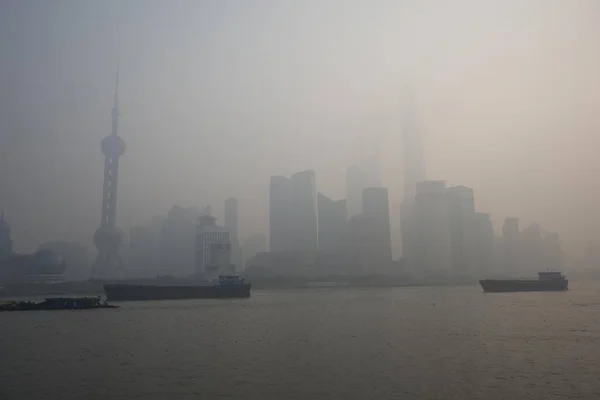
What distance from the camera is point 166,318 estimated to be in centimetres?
5047

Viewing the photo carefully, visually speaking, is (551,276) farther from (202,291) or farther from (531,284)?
(202,291)

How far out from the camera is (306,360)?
25.6 metres

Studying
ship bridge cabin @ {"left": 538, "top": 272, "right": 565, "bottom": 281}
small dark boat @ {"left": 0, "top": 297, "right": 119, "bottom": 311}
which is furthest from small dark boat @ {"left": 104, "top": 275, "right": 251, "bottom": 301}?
ship bridge cabin @ {"left": 538, "top": 272, "right": 565, "bottom": 281}

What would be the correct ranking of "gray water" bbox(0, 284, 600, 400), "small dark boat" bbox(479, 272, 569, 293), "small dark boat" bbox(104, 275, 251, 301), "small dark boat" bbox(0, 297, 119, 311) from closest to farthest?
"gray water" bbox(0, 284, 600, 400) → "small dark boat" bbox(0, 297, 119, 311) → "small dark boat" bbox(104, 275, 251, 301) → "small dark boat" bbox(479, 272, 569, 293)

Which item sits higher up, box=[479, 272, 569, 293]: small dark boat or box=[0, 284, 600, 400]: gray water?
box=[479, 272, 569, 293]: small dark boat

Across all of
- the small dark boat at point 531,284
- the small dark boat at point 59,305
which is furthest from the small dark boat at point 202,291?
the small dark boat at point 531,284

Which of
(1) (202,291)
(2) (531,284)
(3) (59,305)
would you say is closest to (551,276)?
(2) (531,284)

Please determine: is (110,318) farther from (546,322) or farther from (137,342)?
(546,322)

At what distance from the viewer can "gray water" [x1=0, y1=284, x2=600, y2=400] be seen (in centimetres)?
1950

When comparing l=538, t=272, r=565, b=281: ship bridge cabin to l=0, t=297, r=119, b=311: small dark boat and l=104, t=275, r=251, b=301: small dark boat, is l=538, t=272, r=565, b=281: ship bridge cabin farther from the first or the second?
l=0, t=297, r=119, b=311: small dark boat

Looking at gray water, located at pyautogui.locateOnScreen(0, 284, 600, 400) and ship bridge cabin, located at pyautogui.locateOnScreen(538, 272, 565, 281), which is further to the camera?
ship bridge cabin, located at pyautogui.locateOnScreen(538, 272, 565, 281)

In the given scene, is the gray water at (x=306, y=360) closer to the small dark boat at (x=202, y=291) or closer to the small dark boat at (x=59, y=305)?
the small dark boat at (x=59, y=305)

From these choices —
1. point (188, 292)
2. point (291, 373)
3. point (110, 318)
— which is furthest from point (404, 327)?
point (188, 292)

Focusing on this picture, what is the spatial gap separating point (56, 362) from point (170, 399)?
36.2ft
